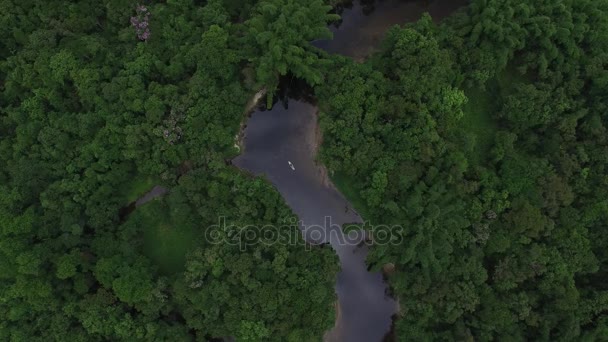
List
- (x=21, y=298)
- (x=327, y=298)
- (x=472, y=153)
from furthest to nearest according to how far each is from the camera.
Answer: (x=472, y=153) → (x=327, y=298) → (x=21, y=298)

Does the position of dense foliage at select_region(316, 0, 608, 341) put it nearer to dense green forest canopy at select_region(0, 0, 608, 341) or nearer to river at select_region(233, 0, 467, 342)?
dense green forest canopy at select_region(0, 0, 608, 341)

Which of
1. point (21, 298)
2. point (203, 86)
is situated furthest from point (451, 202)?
point (21, 298)

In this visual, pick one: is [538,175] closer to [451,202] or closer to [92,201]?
[451,202]

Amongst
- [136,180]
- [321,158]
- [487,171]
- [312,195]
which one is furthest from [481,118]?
[136,180]

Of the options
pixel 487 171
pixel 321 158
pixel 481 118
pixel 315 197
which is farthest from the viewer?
pixel 315 197

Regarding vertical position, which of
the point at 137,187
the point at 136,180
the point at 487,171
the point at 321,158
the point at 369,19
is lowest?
the point at 137,187

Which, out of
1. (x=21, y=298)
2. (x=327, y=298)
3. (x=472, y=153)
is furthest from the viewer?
(x=472, y=153)

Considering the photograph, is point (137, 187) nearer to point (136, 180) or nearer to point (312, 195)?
point (136, 180)

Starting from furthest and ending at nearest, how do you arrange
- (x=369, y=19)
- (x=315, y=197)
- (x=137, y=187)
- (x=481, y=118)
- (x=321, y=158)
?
(x=369, y=19) < (x=315, y=197) < (x=481, y=118) < (x=137, y=187) < (x=321, y=158)
